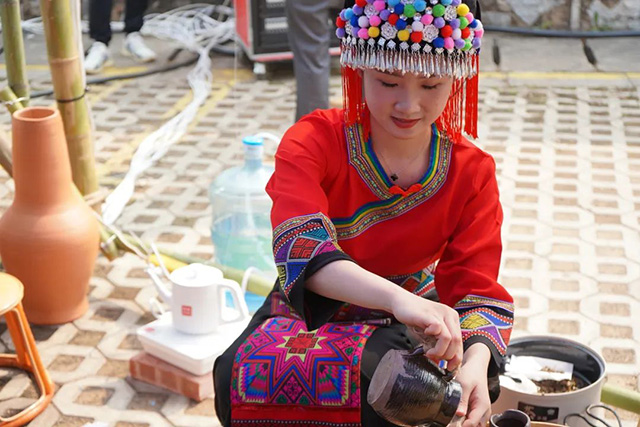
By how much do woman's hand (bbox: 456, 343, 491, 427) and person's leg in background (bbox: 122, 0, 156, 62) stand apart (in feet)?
17.9

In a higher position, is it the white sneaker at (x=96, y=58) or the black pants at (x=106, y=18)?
the black pants at (x=106, y=18)

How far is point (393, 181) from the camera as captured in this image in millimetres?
2215

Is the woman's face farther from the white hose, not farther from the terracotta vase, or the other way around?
the white hose

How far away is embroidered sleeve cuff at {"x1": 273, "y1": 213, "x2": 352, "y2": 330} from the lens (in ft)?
6.57

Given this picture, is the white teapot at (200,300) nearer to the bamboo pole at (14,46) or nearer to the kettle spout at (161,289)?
the kettle spout at (161,289)

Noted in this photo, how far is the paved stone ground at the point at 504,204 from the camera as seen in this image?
316 cm

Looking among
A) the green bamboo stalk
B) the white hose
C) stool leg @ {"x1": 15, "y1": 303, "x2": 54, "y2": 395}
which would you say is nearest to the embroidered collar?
stool leg @ {"x1": 15, "y1": 303, "x2": 54, "y2": 395}

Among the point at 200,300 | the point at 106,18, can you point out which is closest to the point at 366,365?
the point at 200,300

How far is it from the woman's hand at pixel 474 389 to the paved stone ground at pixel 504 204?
1.14 m

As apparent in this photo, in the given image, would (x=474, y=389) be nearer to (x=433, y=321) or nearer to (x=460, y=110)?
(x=433, y=321)

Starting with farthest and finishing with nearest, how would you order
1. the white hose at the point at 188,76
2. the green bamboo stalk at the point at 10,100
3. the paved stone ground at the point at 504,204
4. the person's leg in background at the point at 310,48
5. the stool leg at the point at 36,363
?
the person's leg in background at the point at 310,48, the white hose at the point at 188,76, the green bamboo stalk at the point at 10,100, the paved stone ground at the point at 504,204, the stool leg at the point at 36,363

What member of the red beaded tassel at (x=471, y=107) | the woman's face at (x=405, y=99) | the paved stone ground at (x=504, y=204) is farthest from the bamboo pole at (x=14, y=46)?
the red beaded tassel at (x=471, y=107)

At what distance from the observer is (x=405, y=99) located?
205 centimetres

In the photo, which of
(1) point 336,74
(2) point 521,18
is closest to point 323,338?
(1) point 336,74
